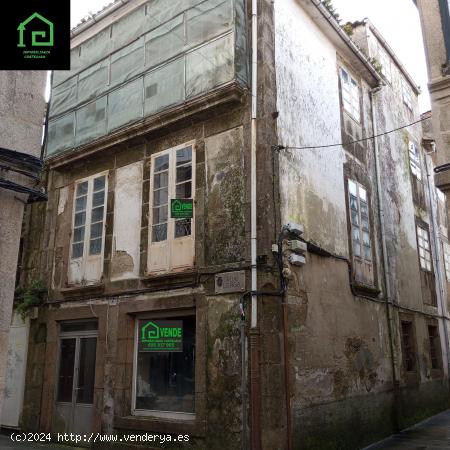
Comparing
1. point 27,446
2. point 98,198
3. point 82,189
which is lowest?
point 27,446

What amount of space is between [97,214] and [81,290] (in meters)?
1.70

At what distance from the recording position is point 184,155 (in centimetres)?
1010

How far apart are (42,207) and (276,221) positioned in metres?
6.76

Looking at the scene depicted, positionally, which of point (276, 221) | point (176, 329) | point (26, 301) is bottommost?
point (176, 329)

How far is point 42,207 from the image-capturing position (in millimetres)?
12812

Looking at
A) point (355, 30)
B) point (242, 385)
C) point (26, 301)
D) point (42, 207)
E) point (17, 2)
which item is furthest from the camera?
point (355, 30)

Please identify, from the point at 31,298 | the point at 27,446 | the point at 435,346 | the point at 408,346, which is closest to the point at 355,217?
the point at 408,346

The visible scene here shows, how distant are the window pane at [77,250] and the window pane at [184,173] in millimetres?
2980

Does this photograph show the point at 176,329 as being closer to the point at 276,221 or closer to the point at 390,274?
the point at 276,221

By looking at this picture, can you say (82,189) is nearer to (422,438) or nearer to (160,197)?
(160,197)

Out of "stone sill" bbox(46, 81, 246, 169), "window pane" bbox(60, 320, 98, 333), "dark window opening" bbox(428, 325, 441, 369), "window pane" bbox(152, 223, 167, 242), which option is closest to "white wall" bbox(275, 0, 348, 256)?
"stone sill" bbox(46, 81, 246, 169)

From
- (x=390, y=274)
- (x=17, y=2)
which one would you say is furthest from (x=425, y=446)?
(x=17, y=2)

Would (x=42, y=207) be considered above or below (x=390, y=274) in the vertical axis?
above

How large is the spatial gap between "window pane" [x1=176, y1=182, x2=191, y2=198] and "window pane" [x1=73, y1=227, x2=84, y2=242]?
2.87 meters
